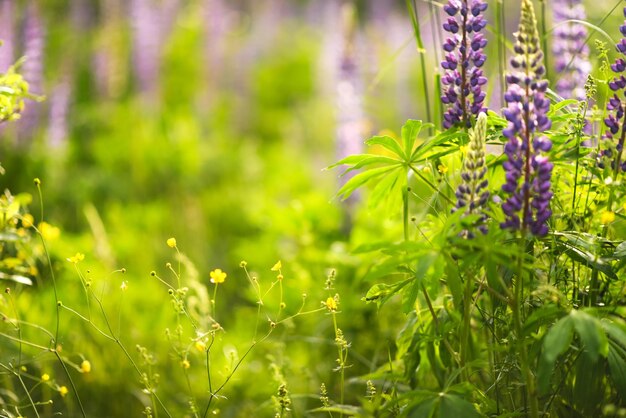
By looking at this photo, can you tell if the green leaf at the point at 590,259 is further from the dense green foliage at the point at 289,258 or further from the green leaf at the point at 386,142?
the green leaf at the point at 386,142

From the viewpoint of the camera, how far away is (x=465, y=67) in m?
1.90

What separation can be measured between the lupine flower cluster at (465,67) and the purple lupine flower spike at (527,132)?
11.2 inches

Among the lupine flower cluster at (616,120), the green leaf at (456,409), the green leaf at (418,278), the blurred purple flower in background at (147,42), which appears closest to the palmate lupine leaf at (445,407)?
the green leaf at (456,409)

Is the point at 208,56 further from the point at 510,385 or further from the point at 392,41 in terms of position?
the point at 510,385

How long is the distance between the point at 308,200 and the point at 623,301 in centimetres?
261

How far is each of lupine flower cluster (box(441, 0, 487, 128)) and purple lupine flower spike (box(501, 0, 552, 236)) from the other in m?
0.28

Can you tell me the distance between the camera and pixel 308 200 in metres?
4.27

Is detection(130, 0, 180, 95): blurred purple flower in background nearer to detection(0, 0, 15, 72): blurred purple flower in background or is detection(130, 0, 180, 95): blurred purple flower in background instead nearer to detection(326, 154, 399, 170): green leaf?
detection(0, 0, 15, 72): blurred purple flower in background

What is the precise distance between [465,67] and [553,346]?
32.3 inches

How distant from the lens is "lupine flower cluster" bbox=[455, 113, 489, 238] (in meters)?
1.62

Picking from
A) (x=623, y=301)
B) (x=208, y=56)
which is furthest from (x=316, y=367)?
(x=208, y=56)

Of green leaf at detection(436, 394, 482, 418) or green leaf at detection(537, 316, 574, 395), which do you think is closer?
green leaf at detection(537, 316, 574, 395)

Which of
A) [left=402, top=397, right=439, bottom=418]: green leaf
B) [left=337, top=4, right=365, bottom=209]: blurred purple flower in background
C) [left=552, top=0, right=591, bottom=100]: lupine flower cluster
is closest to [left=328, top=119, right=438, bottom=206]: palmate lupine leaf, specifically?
[left=402, top=397, right=439, bottom=418]: green leaf

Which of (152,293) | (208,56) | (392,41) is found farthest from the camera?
(392,41)
